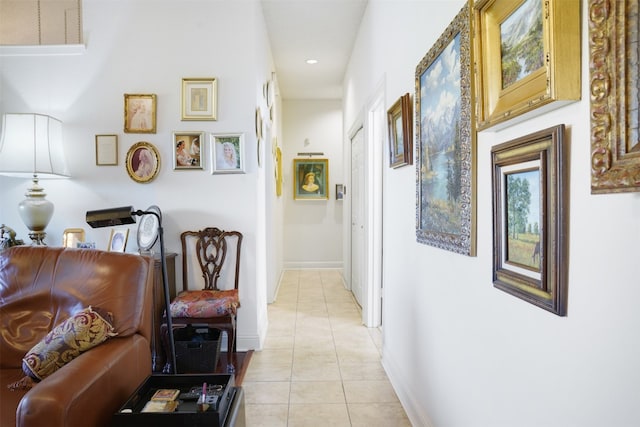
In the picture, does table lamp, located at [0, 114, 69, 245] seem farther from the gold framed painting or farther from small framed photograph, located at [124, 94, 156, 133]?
the gold framed painting

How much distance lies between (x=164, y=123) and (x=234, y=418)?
2405 mm

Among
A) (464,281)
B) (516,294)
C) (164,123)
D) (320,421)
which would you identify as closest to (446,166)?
(464,281)

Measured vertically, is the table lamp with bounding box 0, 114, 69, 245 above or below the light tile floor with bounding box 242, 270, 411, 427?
above

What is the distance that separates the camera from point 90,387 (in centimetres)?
134

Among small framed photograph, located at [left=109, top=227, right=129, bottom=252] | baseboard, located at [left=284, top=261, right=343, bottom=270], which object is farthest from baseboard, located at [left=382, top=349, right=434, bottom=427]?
baseboard, located at [left=284, top=261, right=343, bottom=270]

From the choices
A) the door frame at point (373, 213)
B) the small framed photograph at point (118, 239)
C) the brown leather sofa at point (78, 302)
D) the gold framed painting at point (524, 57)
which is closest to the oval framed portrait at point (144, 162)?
the small framed photograph at point (118, 239)

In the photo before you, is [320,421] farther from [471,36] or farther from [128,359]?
[471,36]

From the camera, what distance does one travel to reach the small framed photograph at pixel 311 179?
21.9ft

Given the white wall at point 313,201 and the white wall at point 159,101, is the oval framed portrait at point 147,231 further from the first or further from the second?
the white wall at point 313,201

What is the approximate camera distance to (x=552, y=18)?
2.76 ft

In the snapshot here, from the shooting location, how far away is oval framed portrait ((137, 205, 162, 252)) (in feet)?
9.66

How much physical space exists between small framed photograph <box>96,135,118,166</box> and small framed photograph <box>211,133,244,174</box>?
0.79 metres

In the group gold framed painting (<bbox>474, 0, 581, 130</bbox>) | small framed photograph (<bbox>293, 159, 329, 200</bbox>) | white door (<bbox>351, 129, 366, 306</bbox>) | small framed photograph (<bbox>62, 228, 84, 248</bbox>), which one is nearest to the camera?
gold framed painting (<bbox>474, 0, 581, 130</bbox>)

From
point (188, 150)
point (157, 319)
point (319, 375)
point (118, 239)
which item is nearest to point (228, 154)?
point (188, 150)
